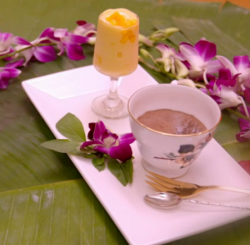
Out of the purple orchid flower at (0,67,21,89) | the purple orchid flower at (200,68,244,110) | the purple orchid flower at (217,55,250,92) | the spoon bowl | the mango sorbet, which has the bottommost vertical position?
the purple orchid flower at (0,67,21,89)

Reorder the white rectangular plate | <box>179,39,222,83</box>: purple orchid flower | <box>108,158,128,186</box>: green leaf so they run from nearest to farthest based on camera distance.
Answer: the white rectangular plate, <box>108,158,128,186</box>: green leaf, <box>179,39,222,83</box>: purple orchid flower

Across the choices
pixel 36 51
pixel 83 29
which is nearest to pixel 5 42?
pixel 36 51

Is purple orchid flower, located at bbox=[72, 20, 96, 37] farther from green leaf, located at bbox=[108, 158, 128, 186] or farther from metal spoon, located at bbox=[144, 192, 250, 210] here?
metal spoon, located at bbox=[144, 192, 250, 210]

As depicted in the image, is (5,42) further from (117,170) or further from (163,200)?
(163,200)

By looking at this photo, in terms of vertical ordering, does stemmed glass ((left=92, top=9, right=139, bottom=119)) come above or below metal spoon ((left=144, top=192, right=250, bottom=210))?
above

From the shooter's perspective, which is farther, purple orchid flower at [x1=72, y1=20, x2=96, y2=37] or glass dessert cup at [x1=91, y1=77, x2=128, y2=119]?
purple orchid flower at [x1=72, y1=20, x2=96, y2=37]

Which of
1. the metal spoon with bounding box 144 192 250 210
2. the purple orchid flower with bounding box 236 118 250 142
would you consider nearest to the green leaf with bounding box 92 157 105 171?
the metal spoon with bounding box 144 192 250 210
